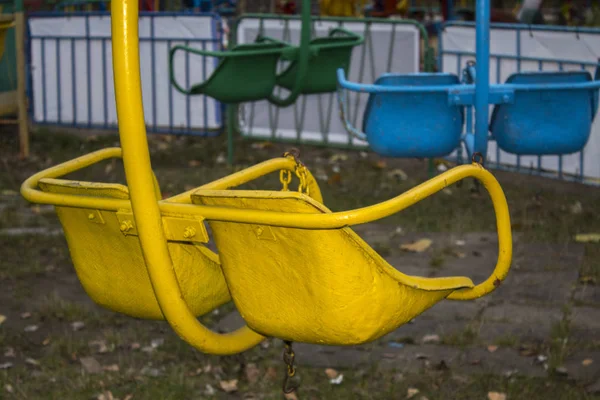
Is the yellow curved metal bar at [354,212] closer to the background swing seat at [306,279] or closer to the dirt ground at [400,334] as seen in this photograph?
the background swing seat at [306,279]

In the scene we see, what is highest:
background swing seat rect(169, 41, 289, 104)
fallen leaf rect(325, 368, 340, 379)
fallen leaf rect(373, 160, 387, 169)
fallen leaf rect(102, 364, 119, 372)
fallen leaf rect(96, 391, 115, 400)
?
background swing seat rect(169, 41, 289, 104)

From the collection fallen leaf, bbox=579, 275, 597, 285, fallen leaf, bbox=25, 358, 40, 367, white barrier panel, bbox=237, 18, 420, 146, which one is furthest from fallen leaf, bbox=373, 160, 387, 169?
fallen leaf, bbox=25, 358, 40, 367

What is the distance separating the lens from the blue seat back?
5.16 meters

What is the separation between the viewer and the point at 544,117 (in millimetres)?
5215

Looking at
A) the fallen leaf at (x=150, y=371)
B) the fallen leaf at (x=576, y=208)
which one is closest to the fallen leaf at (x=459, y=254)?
the fallen leaf at (x=576, y=208)

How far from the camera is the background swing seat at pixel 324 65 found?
297 inches

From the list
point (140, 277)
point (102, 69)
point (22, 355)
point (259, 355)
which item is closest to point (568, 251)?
point (259, 355)

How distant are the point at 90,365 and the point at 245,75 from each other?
356 centimetres

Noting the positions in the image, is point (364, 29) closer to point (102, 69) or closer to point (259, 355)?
point (102, 69)

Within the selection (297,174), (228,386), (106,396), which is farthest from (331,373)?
(297,174)

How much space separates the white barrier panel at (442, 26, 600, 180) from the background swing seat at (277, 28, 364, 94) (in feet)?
2.28

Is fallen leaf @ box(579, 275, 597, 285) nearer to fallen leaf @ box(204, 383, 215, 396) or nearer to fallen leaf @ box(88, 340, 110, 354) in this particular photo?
fallen leaf @ box(204, 383, 215, 396)

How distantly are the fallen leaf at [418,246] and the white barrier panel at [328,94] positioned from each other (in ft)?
9.07

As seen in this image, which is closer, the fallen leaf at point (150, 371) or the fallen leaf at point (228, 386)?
the fallen leaf at point (228, 386)
